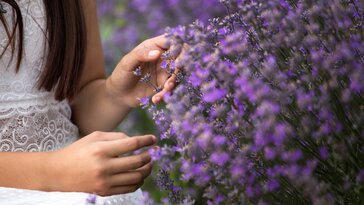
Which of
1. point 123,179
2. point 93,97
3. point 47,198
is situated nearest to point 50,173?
point 47,198

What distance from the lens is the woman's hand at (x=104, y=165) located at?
3.61 feet

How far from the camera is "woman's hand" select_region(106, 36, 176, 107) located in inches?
50.5

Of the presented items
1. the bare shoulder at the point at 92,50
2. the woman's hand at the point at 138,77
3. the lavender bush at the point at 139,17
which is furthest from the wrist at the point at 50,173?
the lavender bush at the point at 139,17

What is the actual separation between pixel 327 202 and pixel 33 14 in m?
1.04

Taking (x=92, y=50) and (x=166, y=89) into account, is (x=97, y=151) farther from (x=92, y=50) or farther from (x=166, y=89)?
(x=92, y=50)

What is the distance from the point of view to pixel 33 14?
1580 millimetres

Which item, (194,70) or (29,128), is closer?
(194,70)

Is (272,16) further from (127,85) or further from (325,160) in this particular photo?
(127,85)

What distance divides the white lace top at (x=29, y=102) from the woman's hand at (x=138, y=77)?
0.16m

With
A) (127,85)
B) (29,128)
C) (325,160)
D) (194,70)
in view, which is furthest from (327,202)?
(29,128)

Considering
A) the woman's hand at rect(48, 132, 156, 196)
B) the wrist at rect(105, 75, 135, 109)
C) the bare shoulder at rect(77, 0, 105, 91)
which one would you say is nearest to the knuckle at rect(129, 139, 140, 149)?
the woman's hand at rect(48, 132, 156, 196)

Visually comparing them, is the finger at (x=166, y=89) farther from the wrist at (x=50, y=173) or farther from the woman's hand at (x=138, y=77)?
the wrist at (x=50, y=173)

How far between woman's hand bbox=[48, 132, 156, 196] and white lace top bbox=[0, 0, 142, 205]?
360 mm

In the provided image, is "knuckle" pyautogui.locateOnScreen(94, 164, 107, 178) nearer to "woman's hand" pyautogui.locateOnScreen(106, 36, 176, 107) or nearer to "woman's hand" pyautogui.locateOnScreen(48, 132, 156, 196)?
"woman's hand" pyautogui.locateOnScreen(48, 132, 156, 196)
